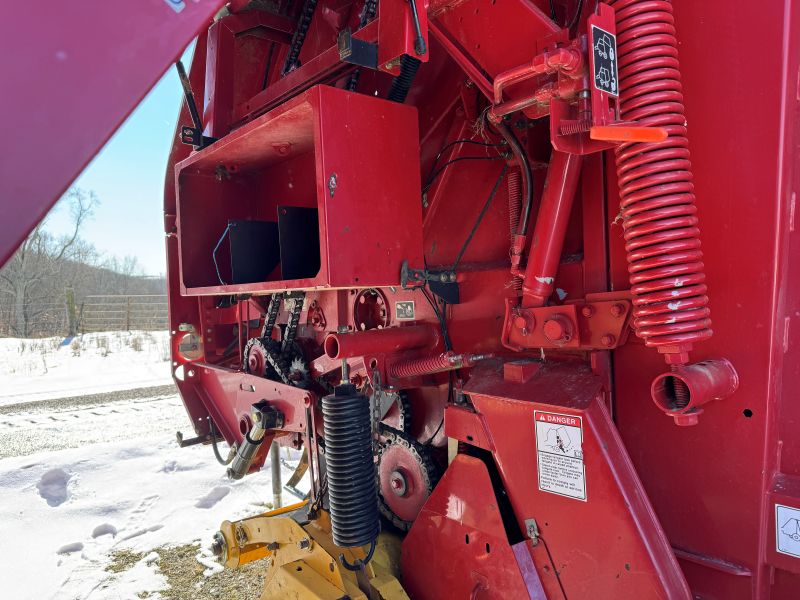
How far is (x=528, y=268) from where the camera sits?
1.81 m

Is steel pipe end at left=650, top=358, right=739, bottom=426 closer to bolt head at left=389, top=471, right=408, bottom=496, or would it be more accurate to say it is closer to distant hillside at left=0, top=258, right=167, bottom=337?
bolt head at left=389, top=471, right=408, bottom=496

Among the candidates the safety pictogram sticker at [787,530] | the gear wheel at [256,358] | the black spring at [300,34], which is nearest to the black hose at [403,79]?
the black spring at [300,34]

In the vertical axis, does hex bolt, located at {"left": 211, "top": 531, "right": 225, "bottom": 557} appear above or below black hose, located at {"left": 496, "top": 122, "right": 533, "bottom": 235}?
below

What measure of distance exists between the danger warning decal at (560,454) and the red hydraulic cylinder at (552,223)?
16.8 inches

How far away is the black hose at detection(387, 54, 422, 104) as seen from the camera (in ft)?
6.81

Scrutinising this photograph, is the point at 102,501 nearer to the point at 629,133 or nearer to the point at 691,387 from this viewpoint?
the point at 691,387

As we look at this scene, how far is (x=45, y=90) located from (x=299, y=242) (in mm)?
1583

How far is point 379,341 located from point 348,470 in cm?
55

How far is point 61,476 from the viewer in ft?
16.6

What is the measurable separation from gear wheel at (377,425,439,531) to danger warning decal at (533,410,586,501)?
2.40 ft

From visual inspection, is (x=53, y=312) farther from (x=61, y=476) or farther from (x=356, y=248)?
(x=356, y=248)

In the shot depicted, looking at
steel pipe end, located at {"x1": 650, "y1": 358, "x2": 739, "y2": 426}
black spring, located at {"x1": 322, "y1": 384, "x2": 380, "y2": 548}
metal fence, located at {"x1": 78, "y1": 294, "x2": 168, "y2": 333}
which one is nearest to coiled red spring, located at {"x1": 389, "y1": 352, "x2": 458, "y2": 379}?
black spring, located at {"x1": 322, "y1": 384, "x2": 380, "y2": 548}

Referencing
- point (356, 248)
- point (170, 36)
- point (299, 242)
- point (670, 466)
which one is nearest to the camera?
point (170, 36)

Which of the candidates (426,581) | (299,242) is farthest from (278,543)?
(299,242)
